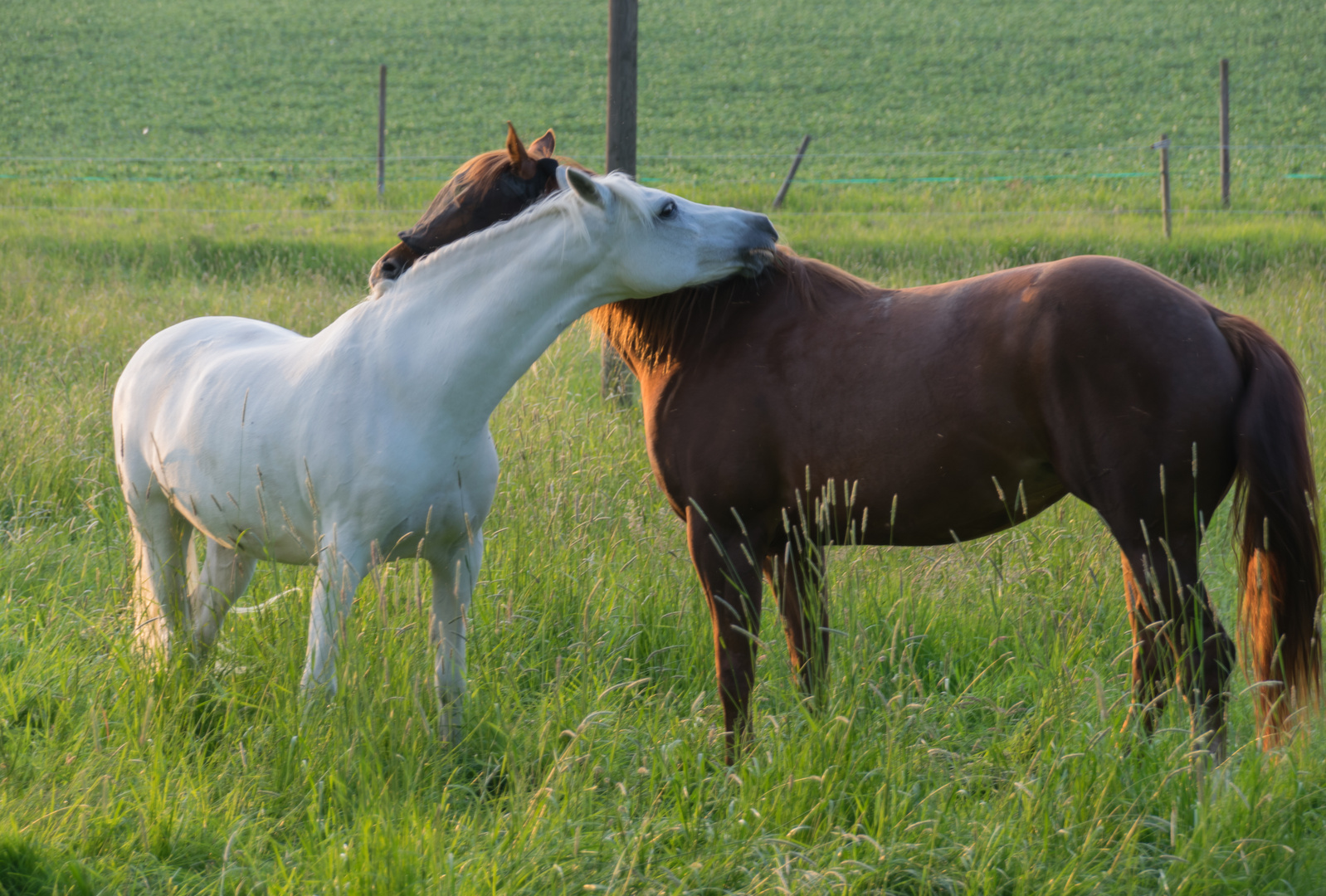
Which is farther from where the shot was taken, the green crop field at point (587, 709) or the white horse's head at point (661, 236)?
the white horse's head at point (661, 236)

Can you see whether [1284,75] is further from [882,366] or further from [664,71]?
[882,366]

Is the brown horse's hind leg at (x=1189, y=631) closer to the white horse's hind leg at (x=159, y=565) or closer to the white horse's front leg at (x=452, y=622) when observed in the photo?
the white horse's front leg at (x=452, y=622)

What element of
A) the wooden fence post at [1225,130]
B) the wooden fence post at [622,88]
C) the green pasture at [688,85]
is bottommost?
the wooden fence post at [622,88]

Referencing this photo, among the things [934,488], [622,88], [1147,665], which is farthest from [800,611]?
[622,88]

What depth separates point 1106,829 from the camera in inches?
84.0

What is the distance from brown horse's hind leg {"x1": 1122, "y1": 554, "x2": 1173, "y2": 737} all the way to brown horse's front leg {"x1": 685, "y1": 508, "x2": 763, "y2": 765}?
→ 37.9 inches

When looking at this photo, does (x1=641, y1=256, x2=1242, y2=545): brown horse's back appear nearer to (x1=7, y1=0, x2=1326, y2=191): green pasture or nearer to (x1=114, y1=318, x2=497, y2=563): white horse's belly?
(x1=114, y1=318, x2=497, y2=563): white horse's belly

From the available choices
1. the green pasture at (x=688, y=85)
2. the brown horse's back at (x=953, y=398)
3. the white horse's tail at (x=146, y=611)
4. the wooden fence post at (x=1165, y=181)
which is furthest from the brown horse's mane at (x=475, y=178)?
the green pasture at (x=688, y=85)

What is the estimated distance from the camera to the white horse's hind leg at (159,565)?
9.61 ft

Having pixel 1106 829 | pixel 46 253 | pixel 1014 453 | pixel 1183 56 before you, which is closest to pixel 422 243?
pixel 1014 453

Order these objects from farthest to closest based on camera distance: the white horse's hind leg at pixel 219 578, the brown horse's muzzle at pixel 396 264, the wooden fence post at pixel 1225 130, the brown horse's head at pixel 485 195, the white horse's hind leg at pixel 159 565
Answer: the wooden fence post at pixel 1225 130 → the white horse's hind leg at pixel 219 578 → the white horse's hind leg at pixel 159 565 → the brown horse's muzzle at pixel 396 264 → the brown horse's head at pixel 485 195

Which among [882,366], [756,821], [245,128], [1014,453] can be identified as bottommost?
[756,821]

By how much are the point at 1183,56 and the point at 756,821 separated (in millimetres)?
33275

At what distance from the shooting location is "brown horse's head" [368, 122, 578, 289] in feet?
8.60
